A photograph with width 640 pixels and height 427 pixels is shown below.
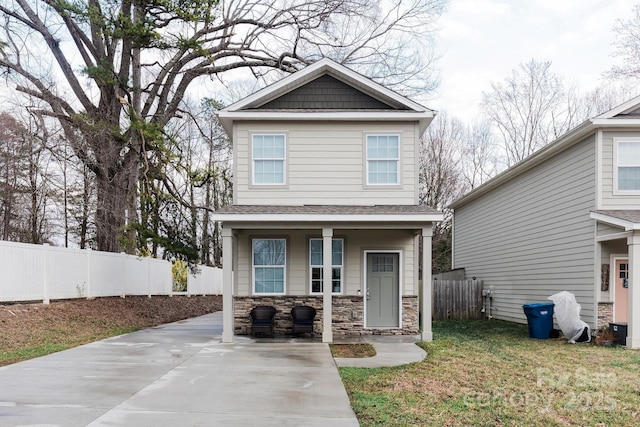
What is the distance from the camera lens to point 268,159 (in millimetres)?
13844

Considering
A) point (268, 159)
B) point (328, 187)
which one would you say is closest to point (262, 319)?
point (328, 187)

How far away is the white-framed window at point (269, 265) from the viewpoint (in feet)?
46.1

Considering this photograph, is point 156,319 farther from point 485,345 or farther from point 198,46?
point 485,345

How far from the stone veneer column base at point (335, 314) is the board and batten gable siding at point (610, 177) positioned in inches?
201

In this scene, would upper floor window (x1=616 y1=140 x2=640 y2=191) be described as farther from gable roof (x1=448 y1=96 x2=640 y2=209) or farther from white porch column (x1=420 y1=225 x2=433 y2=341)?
white porch column (x1=420 y1=225 x2=433 y2=341)

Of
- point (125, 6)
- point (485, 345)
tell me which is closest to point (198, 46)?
point (125, 6)

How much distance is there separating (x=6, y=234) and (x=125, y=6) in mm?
10431

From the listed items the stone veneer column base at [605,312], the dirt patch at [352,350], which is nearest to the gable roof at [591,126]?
the stone veneer column base at [605,312]

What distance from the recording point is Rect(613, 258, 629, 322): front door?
13.1 meters

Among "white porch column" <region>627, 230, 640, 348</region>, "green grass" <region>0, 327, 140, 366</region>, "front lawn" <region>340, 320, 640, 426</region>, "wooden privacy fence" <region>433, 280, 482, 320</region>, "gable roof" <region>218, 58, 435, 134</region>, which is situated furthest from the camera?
"wooden privacy fence" <region>433, 280, 482, 320</region>

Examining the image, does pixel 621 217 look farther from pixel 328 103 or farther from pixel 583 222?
pixel 328 103

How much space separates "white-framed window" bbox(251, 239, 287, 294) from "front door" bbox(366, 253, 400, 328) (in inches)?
87.0

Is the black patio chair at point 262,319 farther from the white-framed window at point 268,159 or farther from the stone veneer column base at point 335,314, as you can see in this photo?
the white-framed window at point 268,159

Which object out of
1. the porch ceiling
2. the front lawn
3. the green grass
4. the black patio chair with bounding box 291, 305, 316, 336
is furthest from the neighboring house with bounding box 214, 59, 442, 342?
the green grass
